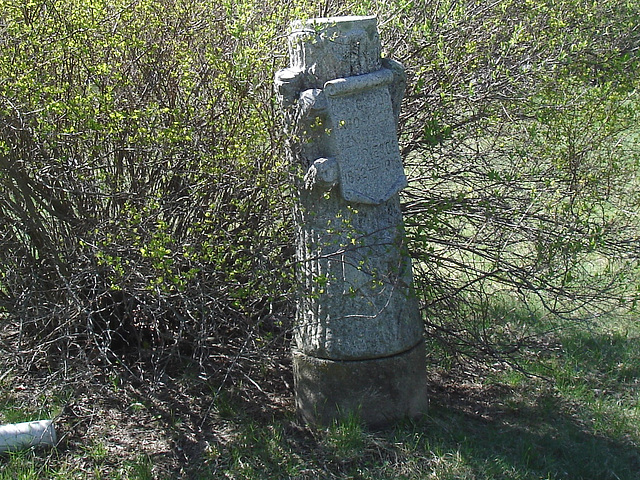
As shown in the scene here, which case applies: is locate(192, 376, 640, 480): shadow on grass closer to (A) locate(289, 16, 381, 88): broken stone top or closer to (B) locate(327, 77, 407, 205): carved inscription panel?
(B) locate(327, 77, 407, 205): carved inscription panel

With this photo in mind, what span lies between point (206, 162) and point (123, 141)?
505mm

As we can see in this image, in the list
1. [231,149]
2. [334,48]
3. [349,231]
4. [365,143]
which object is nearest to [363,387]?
[349,231]

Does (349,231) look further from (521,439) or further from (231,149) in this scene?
(521,439)

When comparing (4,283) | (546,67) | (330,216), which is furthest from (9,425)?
(546,67)

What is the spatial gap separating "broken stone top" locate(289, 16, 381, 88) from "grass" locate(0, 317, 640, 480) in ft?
5.14

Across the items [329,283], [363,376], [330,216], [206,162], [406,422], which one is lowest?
[406,422]

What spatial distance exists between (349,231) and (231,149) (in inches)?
27.0

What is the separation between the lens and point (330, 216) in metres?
3.95

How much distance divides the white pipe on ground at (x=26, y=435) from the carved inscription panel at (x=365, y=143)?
1.84 meters

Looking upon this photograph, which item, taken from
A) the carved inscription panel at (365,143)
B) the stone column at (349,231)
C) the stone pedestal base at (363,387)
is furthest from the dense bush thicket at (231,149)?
the stone pedestal base at (363,387)

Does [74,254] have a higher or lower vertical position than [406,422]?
higher

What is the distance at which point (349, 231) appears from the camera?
12.8ft

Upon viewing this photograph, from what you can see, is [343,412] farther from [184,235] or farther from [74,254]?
[74,254]

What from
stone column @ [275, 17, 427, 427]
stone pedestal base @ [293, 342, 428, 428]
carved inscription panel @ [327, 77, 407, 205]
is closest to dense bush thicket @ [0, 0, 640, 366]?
stone column @ [275, 17, 427, 427]
